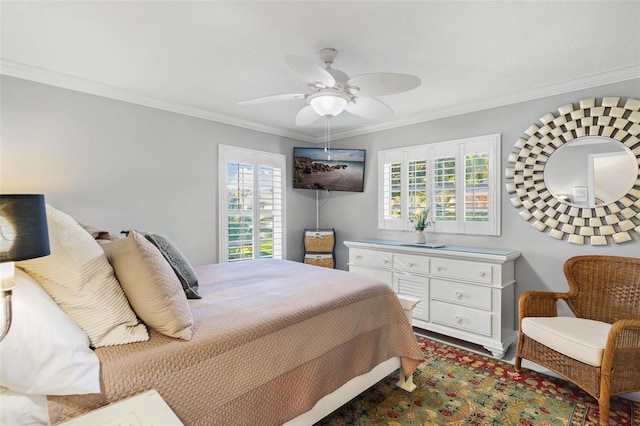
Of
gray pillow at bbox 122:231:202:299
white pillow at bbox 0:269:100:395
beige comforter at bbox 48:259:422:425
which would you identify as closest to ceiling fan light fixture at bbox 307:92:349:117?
beige comforter at bbox 48:259:422:425

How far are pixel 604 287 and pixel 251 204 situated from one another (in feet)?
12.1

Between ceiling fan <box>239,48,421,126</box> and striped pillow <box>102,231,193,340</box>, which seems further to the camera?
ceiling fan <box>239,48,421,126</box>

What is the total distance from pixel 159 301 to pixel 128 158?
2.34 m

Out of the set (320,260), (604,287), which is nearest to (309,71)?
(604,287)

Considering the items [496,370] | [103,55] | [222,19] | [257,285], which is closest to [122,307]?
[257,285]

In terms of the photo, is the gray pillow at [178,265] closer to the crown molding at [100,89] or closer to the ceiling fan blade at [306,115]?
the ceiling fan blade at [306,115]

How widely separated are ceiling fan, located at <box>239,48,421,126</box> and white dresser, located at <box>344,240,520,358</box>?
5.41 ft

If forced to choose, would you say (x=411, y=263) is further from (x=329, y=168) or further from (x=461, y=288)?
(x=329, y=168)

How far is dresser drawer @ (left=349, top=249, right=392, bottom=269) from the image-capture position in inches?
146

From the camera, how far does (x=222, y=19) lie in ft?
6.32

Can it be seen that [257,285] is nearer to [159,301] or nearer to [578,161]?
[159,301]

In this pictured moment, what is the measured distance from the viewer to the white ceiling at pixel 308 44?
6.03 ft

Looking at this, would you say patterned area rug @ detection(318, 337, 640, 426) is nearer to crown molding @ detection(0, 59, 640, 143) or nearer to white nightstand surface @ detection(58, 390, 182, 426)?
white nightstand surface @ detection(58, 390, 182, 426)

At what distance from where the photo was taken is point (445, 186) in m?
3.69
